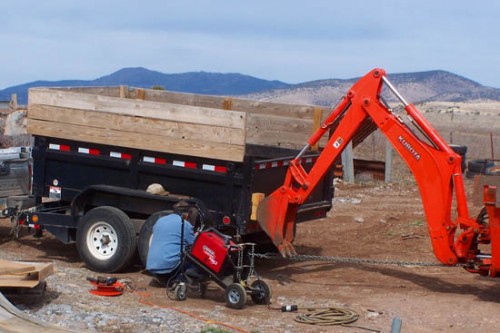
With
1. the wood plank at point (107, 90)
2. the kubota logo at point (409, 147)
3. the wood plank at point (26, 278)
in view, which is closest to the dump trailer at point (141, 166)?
the wood plank at point (107, 90)

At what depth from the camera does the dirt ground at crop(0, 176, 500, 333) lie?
8.91 metres

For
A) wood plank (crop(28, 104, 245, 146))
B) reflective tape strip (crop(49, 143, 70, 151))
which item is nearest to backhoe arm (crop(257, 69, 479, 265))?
wood plank (crop(28, 104, 245, 146))

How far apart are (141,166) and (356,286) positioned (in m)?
3.16

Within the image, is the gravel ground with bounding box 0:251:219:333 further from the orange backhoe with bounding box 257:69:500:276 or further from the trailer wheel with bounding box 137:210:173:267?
the orange backhoe with bounding box 257:69:500:276

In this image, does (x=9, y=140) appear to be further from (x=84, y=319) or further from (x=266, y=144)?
(x=84, y=319)

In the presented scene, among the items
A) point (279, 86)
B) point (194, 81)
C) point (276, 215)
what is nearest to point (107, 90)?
point (276, 215)

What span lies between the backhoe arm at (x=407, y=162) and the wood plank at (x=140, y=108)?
1.05m

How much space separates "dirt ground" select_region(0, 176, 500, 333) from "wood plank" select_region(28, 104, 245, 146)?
1.87m

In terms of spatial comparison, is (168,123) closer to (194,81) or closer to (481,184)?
(481,184)

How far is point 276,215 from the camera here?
10.6 metres

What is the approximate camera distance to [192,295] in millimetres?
10039

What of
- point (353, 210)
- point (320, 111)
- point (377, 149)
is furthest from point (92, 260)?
point (377, 149)

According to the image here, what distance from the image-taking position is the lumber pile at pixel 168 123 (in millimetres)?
10492

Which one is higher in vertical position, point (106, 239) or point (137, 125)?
point (137, 125)
